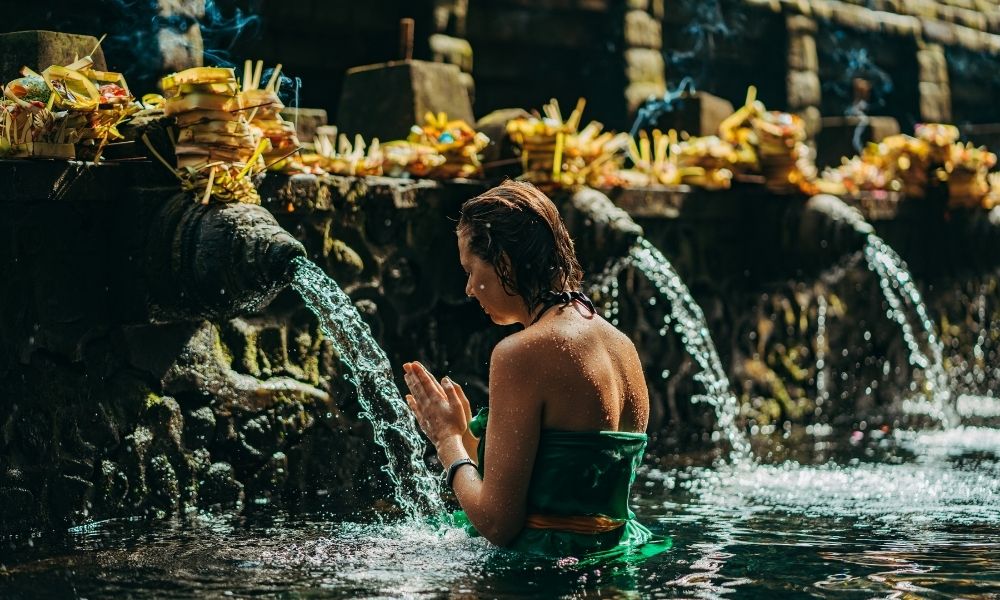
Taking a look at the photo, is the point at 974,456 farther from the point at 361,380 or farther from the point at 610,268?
the point at 361,380

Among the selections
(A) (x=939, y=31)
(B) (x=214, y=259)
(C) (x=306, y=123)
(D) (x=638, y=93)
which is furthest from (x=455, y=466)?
(A) (x=939, y=31)

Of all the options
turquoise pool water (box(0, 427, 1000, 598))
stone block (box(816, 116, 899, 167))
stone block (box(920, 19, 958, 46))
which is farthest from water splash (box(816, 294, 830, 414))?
stone block (box(920, 19, 958, 46))

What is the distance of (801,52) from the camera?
13.8 metres

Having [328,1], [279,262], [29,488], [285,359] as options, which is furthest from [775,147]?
[29,488]

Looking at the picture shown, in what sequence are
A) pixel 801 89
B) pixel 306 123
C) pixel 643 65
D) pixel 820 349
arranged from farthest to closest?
pixel 801 89
pixel 643 65
pixel 820 349
pixel 306 123

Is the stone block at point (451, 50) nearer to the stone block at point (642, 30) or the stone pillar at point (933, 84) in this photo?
A: the stone block at point (642, 30)

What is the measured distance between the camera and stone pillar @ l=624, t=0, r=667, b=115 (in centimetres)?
1155

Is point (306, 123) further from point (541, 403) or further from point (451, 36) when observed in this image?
point (541, 403)

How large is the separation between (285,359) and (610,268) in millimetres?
2013

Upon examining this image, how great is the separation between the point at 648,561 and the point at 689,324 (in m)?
4.34

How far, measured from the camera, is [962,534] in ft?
16.7

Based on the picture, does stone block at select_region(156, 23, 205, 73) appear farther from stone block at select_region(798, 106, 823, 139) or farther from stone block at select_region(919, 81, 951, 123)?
stone block at select_region(919, 81, 951, 123)

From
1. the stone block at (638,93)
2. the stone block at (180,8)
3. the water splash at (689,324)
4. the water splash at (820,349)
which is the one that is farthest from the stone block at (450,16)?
the water splash at (820,349)

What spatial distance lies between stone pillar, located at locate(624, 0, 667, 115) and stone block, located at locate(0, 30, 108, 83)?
6021 mm
